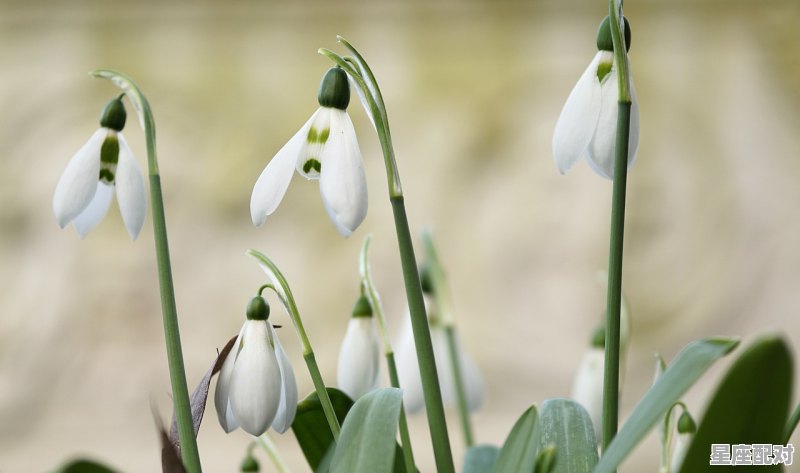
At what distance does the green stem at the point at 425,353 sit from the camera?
1.12 feet

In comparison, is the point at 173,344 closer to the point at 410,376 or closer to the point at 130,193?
the point at 130,193

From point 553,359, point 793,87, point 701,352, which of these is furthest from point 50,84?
point 701,352

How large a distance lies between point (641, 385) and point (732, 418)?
1.69 meters

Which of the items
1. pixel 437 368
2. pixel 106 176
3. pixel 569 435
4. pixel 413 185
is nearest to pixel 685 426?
pixel 569 435

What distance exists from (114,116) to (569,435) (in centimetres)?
23

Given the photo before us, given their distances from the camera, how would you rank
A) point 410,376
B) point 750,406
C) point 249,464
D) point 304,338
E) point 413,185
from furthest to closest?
point 413,185 → point 410,376 → point 249,464 → point 304,338 → point 750,406

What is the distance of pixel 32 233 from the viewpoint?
6.28 ft

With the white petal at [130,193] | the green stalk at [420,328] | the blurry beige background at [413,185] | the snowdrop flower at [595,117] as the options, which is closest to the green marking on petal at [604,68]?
the snowdrop flower at [595,117]

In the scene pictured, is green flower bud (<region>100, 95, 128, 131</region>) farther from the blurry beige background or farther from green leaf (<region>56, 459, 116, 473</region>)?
the blurry beige background

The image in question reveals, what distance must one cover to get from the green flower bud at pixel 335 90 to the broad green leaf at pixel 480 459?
18 cm

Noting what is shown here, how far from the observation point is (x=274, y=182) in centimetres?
38

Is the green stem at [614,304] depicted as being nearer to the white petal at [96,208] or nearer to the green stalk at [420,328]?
the green stalk at [420,328]

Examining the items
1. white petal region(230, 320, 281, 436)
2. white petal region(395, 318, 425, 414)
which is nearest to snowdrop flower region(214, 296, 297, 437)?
white petal region(230, 320, 281, 436)

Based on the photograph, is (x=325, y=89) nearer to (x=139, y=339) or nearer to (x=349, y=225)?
(x=349, y=225)
